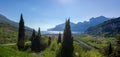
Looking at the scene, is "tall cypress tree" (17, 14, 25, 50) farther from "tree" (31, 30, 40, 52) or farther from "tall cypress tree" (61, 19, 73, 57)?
"tall cypress tree" (61, 19, 73, 57)

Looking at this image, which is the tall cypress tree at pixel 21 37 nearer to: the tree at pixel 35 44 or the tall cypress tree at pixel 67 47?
the tree at pixel 35 44

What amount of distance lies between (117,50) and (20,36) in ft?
210

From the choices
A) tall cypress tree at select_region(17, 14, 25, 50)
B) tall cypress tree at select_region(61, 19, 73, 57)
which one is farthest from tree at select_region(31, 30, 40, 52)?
tall cypress tree at select_region(61, 19, 73, 57)

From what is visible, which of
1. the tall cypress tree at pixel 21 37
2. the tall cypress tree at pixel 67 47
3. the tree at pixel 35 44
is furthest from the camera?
the tree at pixel 35 44

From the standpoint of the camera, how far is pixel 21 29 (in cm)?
11200

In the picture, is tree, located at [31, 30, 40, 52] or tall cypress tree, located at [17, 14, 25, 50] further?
tree, located at [31, 30, 40, 52]

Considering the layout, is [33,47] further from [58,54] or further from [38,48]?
[58,54]

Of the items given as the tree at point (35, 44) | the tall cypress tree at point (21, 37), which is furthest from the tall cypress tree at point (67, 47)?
the tree at point (35, 44)

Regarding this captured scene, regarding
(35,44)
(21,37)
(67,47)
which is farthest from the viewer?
(35,44)

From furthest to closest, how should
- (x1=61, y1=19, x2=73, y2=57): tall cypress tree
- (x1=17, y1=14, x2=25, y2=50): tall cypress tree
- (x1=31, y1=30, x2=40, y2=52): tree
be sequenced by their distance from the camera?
(x1=31, y1=30, x2=40, y2=52): tree < (x1=17, y1=14, x2=25, y2=50): tall cypress tree < (x1=61, y1=19, x2=73, y2=57): tall cypress tree

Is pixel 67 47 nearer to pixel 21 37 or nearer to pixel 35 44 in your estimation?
pixel 21 37

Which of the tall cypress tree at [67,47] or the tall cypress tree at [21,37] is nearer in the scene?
the tall cypress tree at [67,47]

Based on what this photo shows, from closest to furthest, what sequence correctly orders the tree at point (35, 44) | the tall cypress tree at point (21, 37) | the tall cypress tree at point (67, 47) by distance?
the tall cypress tree at point (67, 47)
the tall cypress tree at point (21, 37)
the tree at point (35, 44)

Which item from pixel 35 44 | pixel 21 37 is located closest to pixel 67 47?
pixel 21 37
